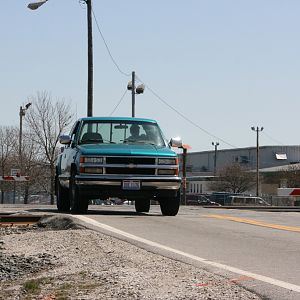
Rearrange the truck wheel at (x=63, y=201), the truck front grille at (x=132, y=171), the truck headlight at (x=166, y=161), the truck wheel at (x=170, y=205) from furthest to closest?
1. the truck wheel at (x=63, y=201)
2. the truck wheel at (x=170, y=205)
3. the truck headlight at (x=166, y=161)
4. the truck front grille at (x=132, y=171)

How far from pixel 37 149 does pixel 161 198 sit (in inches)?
1567

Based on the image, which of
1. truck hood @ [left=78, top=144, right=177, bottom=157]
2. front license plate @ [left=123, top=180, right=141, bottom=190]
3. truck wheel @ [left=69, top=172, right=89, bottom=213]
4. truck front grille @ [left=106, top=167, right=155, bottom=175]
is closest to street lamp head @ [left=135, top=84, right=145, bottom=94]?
truck wheel @ [left=69, top=172, right=89, bottom=213]

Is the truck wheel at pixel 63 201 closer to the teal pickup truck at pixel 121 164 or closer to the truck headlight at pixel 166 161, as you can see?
the teal pickup truck at pixel 121 164

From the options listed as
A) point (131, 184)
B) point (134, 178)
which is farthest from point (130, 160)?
point (131, 184)

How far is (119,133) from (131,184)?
156cm

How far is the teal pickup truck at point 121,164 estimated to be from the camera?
14.5 m

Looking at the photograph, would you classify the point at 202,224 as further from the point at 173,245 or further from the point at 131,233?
the point at 173,245

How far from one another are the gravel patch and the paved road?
324 millimetres

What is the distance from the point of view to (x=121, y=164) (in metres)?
14.6

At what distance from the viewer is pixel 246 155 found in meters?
111

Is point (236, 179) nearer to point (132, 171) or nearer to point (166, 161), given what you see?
point (166, 161)

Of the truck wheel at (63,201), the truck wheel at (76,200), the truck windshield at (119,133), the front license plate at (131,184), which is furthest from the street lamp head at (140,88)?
the front license plate at (131,184)

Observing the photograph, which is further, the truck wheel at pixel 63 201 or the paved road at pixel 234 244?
the truck wheel at pixel 63 201

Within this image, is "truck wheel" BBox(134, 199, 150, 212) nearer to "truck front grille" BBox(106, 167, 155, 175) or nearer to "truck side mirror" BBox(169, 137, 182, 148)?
"truck side mirror" BBox(169, 137, 182, 148)
